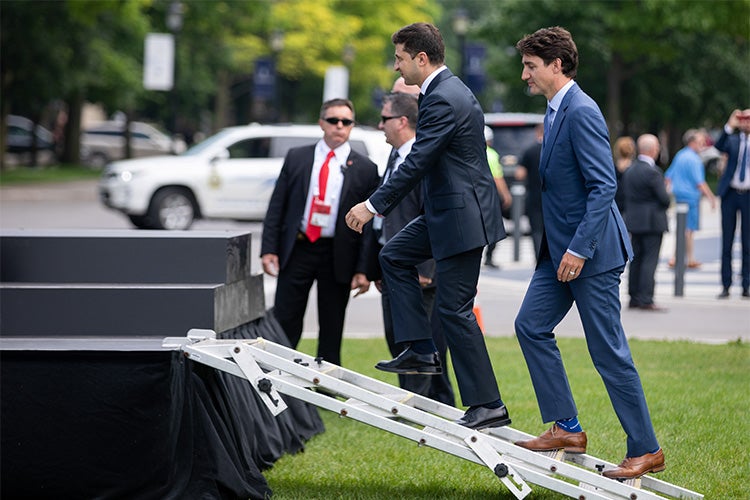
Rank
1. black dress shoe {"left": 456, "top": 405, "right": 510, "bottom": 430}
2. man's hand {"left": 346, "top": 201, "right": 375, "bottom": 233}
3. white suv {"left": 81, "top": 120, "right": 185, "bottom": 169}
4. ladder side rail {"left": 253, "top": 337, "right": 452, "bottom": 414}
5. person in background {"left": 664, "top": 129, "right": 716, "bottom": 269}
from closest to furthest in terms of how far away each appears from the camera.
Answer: man's hand {"left": 346, "top": 201, "right": 375, "bottom": 233}, black dress shoe {"left": 456, "top": 405, "right": 510, "bottom": 430}, ladder side rail {"left": 253, "top": 337, "right": 452, "bottom": 414}, person in background {"left": 664, "top": 129, "right": 716, "bottom": 269}, white suv {"left": 81, "top": 120, "right": 185, "bottom": 169}

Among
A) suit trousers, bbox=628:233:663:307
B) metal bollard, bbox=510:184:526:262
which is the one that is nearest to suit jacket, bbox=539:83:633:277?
suit trousers, bbox=628:233:663:307

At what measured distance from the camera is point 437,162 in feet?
20.5

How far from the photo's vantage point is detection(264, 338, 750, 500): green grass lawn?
6.42 m

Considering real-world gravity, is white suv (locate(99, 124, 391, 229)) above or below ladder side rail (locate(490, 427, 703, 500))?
above

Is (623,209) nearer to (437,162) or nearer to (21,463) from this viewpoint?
(437,162)

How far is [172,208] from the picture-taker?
77.3 feet

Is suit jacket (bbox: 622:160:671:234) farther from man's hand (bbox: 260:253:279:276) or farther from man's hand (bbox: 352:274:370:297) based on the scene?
man's hand (bbox: 260:253:279:276)

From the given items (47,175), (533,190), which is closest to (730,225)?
(533,190)

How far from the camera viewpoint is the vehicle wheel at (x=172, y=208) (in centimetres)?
2341

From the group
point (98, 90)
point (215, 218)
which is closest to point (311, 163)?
point (215, 218)

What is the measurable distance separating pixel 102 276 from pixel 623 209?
355 inches

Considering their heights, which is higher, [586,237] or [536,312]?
[586,237]

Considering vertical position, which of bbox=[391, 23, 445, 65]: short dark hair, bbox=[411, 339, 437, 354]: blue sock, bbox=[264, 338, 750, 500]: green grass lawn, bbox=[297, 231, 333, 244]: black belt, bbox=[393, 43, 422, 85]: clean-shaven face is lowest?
bbox=[264, 338, 750, 500]: green grass lawn

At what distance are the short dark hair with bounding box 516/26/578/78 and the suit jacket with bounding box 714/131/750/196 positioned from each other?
9.77m
